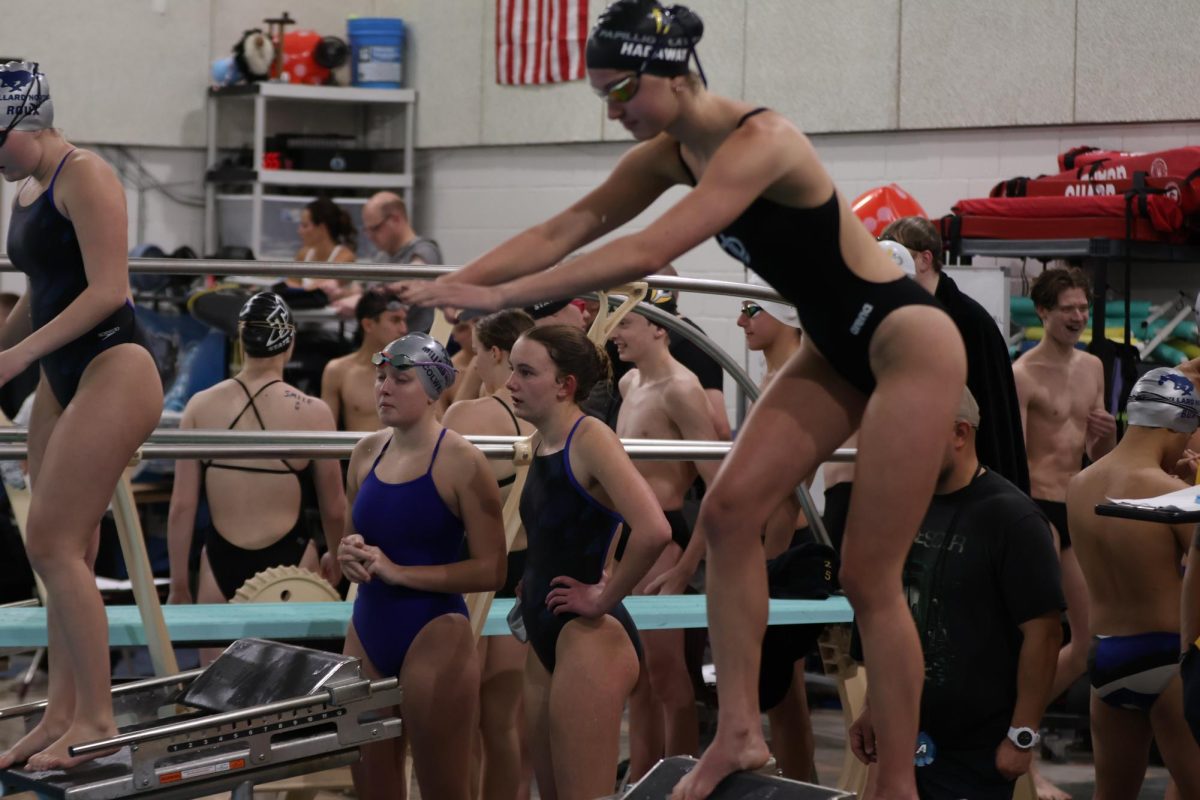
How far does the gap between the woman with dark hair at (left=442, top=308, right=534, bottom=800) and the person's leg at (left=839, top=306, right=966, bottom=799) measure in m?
2.09

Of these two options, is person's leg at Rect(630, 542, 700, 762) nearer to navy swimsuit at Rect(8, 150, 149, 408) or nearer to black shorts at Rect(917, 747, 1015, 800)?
black shorts at Rect(917, 747, 1015, 800)

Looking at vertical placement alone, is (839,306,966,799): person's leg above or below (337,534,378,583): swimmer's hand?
above

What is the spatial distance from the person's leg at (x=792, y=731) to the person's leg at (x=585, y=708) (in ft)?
4.26

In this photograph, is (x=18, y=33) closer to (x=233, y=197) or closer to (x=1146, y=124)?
(x=233, y=197)

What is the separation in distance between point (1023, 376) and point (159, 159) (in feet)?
25.1

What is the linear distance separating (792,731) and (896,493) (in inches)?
A: 96.4

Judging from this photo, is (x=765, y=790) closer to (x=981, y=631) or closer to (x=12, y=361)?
(x=981, y=631)

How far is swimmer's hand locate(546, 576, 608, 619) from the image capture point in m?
3.72

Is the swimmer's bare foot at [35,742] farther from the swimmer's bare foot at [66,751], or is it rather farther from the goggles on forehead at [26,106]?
the goggles on forehead at [26,106]

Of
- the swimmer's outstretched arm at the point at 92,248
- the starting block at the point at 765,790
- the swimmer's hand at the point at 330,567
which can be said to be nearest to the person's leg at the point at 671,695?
the swimmer's hand at the point at 330,567

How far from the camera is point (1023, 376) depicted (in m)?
6.61

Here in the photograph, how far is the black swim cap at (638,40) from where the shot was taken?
2621mm

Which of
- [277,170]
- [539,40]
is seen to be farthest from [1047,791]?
[277,170]

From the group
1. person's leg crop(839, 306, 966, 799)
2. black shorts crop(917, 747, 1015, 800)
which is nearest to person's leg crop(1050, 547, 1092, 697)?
black shorts crop(917, 747, 1015, 800)
